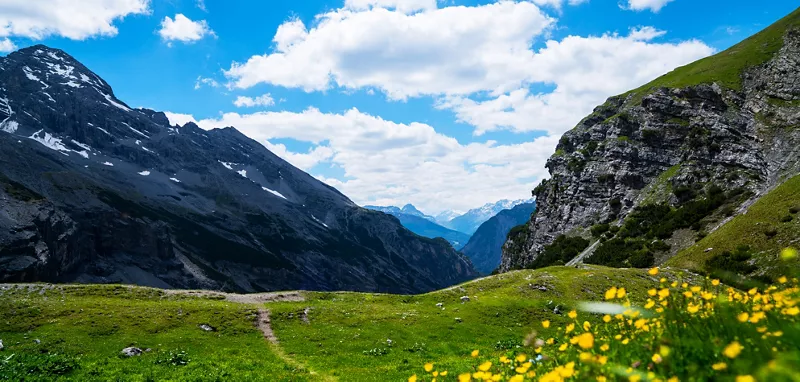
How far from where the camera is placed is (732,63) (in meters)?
121

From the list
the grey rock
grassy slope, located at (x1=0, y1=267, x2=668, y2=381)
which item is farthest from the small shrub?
the grey rock

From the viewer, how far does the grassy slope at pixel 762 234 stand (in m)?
44.3

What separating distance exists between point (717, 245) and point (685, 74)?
106 m

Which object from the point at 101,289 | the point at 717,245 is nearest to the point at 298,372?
the point at 101,289

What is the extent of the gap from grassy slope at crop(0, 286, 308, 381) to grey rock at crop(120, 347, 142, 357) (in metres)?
0.87

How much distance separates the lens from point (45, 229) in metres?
200

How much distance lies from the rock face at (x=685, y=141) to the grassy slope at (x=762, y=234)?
55.5 feet

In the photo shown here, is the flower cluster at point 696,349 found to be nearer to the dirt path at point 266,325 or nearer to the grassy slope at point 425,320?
the grassy slope at point 425,320

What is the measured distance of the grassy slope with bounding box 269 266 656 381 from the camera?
23.0 m

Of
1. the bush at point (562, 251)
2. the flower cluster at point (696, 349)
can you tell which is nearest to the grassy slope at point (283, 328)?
the flower cluster at point (696, 349)

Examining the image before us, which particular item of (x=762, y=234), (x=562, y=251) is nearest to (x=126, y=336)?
(x=762, y=234)

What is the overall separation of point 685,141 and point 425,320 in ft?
329

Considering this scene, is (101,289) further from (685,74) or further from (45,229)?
(45,229)

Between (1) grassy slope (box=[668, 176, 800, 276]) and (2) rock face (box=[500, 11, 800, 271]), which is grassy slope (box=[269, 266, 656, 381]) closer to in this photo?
(1) grassy slope (box=[668, 176, 800, 276])
